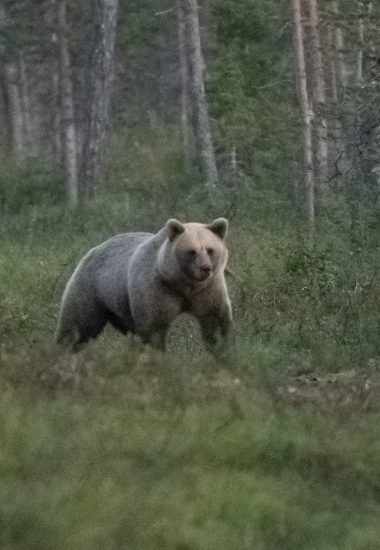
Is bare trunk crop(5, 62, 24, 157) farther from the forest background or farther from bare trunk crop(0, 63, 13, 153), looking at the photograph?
the forest background

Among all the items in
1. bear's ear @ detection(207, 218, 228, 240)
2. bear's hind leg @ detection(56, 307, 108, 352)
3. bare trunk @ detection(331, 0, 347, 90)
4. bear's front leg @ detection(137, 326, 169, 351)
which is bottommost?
bare trunk @ detection(331, 0, 347, 90)

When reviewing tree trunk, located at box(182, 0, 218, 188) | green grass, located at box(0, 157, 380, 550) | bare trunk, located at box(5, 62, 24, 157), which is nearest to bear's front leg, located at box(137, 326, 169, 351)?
green grass, located at box(0, 157, 380, 550)

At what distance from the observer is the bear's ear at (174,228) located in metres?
9.91

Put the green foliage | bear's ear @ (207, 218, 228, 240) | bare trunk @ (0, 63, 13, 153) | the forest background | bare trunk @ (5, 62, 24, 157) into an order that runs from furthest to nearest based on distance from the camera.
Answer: bare trunk @ (0, 63, 13, 153)
bare trunk @ (5, 62, 24, 157)
the green foliage
bear's ear @ (207, 218, 228, 240)
the forest background

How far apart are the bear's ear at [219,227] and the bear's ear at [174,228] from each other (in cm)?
26

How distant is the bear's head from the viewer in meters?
9.67

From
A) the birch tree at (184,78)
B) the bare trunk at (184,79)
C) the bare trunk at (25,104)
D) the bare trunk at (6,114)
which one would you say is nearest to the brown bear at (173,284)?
the birch tree at (184,78)

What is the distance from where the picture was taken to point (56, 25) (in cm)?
4247

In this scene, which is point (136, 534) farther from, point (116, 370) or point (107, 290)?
point (107, 290)

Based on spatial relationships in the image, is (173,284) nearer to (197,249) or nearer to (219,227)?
(197,249)

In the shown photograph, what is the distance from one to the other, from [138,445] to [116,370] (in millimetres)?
1516

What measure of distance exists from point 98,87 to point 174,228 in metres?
17.6

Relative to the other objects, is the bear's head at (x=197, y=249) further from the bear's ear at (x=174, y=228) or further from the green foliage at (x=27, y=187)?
the green foliage at (x=27, y=187)

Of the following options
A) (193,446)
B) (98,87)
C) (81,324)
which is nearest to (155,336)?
(81,324)
